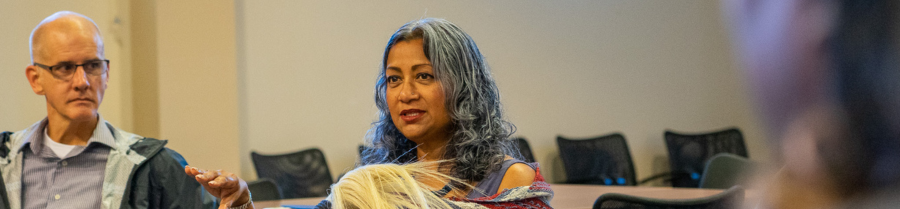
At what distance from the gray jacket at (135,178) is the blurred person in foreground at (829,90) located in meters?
1.83

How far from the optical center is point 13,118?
3549 millimetres

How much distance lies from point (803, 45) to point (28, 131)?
212 cm

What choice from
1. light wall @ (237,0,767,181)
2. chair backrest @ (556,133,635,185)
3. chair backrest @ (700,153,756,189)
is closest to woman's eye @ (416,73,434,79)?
light wall @ (237,0,767,181)

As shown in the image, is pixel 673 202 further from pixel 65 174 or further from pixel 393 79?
pixel 65 174

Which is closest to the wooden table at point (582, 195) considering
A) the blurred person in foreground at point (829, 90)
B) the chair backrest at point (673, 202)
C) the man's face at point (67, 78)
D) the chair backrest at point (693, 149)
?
the chair backrest at point (673, 202)

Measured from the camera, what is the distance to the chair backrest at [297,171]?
4188 millimetres

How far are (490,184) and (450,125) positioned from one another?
131mm

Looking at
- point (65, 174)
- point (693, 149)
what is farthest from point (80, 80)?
point (693, 149)

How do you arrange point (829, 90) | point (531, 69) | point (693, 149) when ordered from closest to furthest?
point (829, 90), point (531, 69), point (693, 149)

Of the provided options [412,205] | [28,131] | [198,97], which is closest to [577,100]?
[198,97]

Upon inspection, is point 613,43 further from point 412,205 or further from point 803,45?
point 803,45

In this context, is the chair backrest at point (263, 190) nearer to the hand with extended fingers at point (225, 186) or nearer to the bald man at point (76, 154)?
the bald man at point (76, 154)

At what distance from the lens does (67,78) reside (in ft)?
6.48

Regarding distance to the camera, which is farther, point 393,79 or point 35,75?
point 35,75
